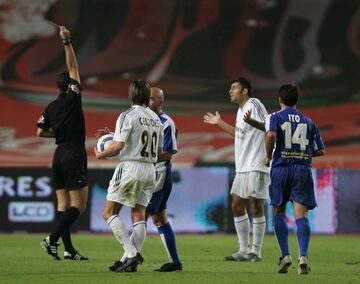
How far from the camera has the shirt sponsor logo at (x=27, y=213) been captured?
1789 cm

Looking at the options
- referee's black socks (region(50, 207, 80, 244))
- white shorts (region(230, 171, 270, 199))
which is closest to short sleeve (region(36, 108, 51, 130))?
referee's black socks (region(50, 207, 80, 244))

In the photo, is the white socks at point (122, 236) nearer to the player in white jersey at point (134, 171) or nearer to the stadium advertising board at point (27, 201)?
the player in white jersey at point (134, 171)

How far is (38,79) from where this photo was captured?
85.7 feet

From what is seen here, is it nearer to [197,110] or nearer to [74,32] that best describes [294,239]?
[197,110]

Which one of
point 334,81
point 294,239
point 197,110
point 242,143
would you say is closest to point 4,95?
point 197,110

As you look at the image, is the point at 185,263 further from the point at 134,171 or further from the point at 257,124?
the point at 134,171

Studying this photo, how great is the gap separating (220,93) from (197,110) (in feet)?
→ 2.33

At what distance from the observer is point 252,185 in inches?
498

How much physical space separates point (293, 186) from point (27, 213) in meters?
8.38

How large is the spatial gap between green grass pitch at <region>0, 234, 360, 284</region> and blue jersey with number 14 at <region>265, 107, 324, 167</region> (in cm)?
113

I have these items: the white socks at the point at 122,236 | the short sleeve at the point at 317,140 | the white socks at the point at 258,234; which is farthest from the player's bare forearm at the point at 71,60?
the white socks at the point at 258,234

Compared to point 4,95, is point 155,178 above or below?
below

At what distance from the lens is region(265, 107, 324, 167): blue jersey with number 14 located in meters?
10.4

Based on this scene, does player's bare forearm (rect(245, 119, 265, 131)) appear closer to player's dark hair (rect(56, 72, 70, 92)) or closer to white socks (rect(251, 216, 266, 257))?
white socks (rect(251, 216, 266, 257))
